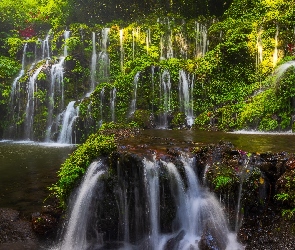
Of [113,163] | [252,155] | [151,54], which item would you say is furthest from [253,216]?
[151,54]

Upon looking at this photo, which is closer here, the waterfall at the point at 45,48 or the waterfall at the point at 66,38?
the waterfall at the point at 66,38

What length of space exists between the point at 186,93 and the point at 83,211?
11685 millimetres

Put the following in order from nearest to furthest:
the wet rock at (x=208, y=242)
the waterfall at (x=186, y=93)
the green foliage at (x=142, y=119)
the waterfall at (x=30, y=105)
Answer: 1. the wet rock at (x=208, y=242)
2. the green foliage at (x=142, y=119)
3. the waterfall at (x=186, y=93)
4. the waterfall at (x=30, y=105)

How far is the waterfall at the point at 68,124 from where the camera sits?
55.8 feet

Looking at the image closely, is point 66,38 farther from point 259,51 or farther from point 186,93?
point 259,51

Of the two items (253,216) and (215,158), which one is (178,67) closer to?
(215,158)

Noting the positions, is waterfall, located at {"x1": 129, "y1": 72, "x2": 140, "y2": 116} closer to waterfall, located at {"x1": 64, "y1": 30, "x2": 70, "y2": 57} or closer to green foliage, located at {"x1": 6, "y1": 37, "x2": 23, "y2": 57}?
waterfall, located at {"x1": 64, "y1": 30, "x2": 70, "y2": 57}

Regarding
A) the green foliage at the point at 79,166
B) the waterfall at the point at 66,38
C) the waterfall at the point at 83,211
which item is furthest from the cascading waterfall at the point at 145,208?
the waterfall at the point at 66,38

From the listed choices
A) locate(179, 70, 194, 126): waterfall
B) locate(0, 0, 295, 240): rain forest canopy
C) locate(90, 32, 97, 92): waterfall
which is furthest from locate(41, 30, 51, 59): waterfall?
locate(179, 70, 194, 126): waterfall

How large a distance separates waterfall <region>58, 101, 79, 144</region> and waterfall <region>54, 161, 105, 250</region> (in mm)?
10045

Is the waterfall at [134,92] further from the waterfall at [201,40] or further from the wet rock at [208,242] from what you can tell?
the wet rock at [208,242]

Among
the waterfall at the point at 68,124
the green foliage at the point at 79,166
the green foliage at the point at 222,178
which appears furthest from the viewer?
the waterfall at the point at 68,124

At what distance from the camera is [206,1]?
907 inches

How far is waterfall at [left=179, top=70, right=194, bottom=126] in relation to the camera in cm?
1734
